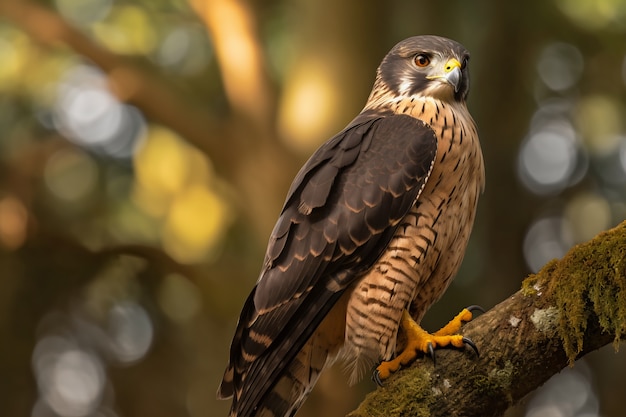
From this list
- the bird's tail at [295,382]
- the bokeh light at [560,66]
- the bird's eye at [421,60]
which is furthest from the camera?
the bokeh light at [560,66]

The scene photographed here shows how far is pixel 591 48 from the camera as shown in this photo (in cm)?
948

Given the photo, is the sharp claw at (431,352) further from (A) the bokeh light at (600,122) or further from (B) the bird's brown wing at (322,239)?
(A) the bokeh light at (600,122)

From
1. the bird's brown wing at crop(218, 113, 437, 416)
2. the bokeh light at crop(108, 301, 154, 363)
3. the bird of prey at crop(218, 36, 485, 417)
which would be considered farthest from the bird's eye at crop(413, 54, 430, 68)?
the bokeh light at crop(108, 301, 154, 363)

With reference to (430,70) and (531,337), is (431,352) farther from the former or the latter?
(430,70)

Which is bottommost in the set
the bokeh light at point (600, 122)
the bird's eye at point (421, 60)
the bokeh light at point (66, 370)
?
the bokeh light at point (66, 370)

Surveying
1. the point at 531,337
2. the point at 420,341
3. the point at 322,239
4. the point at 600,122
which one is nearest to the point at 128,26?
the point at 600,122

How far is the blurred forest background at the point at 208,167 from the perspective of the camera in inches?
321

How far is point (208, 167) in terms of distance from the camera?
9617 millimetres

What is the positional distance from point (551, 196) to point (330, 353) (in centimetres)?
610

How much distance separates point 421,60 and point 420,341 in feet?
5.63

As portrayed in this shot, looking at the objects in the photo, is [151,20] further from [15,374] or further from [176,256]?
[15,374]

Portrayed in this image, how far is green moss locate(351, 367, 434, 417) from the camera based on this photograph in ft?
11.4

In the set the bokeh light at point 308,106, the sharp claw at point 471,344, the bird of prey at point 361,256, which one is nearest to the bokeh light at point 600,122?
the bokeh light at point 308,106

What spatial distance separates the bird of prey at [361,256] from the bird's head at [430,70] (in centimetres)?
3
